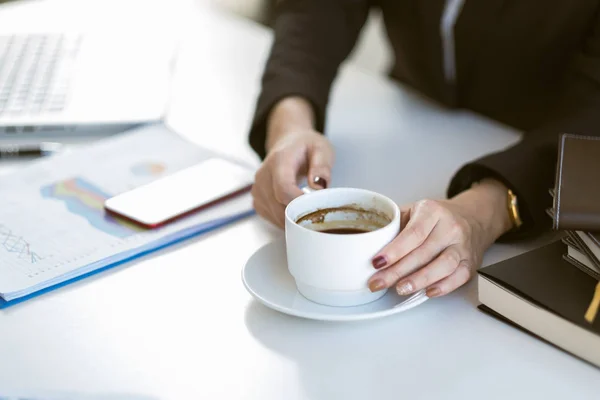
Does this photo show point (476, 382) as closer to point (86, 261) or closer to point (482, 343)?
point (482, 343)

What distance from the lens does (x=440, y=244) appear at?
0.76 meters

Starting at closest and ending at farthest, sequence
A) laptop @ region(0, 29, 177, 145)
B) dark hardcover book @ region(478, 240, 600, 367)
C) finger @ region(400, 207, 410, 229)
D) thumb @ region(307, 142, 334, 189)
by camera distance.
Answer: dark hardcover book @ region(478, 240, 600, 367), finger @ region(400, 207, 410, 229), thumb @ region(307, 142, 334, 189), laptop @ region(0, 29, 177, 145)

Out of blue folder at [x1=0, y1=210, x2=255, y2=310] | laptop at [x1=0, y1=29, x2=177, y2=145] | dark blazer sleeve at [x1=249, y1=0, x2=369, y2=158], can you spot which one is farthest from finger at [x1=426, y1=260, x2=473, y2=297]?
laptop at [x1=0, y1=29, x2=177, y2=145]

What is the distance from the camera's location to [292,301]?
73 centimetres

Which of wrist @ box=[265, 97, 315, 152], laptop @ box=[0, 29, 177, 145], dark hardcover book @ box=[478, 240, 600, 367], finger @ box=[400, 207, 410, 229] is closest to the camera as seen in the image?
dark hardcover book @ box=[478, 240, 600, 367]

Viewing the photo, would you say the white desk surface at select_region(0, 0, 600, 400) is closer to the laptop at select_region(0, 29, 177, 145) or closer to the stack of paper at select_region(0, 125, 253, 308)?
the stack of paper at select_region(0, 125, 253, 308)

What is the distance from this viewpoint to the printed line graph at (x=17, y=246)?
32.4 inches

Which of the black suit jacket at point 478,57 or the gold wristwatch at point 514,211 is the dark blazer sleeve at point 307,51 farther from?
the gold wristwatch at point 514,211

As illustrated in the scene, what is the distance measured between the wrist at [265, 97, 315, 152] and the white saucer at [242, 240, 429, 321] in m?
0.24

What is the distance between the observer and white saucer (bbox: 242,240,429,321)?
694 mm


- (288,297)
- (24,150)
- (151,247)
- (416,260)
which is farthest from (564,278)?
(24,150)

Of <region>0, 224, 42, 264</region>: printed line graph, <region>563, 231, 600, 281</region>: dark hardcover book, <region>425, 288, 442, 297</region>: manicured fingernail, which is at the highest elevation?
<region>563, 231, 600, 281</region>: dark hardcover book

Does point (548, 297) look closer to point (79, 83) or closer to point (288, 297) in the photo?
point (288, 297)

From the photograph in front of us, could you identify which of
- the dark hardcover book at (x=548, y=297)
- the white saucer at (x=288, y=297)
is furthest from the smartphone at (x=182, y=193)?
the dark hardcover book at (x=548, y=297)
